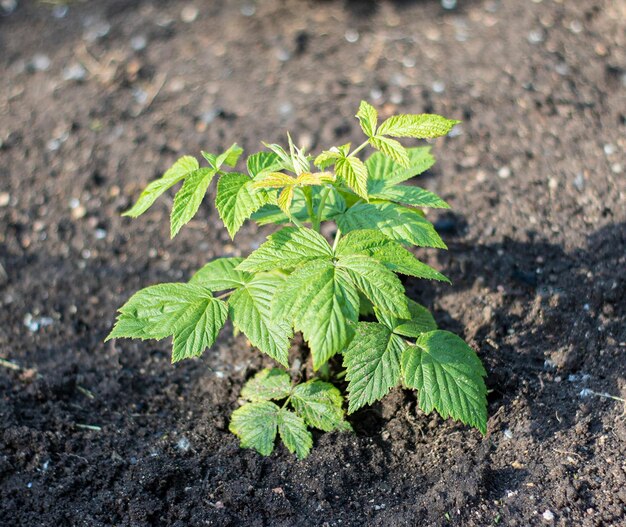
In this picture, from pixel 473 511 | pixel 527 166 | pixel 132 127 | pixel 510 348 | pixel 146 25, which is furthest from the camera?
pixel 146 25

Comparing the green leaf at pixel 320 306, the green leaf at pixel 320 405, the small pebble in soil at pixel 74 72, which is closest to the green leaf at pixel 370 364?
the green leaf at pixel 320 306

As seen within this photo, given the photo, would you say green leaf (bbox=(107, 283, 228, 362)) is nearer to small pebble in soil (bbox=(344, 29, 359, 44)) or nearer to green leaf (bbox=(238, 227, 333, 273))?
green leaf (bbox=(238, 227, 333, 273))

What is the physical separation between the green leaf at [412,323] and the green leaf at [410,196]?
366 mm

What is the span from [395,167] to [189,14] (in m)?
3.08

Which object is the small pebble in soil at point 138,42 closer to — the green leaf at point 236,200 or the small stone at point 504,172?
the small stone at point 504,172

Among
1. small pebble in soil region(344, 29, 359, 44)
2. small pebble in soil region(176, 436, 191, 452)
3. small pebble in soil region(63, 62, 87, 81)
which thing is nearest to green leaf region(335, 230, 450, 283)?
small pebble in soil region(176, 436, 191, 452)

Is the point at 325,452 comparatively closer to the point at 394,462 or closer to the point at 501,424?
the point at 394,462

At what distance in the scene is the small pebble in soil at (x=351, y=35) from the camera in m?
4.68

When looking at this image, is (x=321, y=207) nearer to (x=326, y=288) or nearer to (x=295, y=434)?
(x=326, y=288)

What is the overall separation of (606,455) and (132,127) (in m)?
3.14

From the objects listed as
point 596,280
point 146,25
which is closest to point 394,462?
point 596,280

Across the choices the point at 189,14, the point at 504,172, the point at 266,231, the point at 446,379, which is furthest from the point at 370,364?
the point at 189,14

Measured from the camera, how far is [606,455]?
238cm

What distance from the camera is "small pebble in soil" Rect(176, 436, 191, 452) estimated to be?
2.63 m
